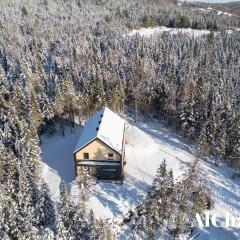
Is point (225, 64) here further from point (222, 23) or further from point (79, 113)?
point (222, 23)

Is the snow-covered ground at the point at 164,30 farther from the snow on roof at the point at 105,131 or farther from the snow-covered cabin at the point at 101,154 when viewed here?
the snow-covered cabin at the point at 101,154

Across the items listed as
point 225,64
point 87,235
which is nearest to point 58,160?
point 87,235

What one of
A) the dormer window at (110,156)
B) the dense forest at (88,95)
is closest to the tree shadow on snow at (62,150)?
the dense forest at (88,95)

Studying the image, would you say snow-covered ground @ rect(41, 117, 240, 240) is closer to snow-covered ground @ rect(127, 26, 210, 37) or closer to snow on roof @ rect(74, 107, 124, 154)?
snow on roof @ rect(74, 107, 124, 154)

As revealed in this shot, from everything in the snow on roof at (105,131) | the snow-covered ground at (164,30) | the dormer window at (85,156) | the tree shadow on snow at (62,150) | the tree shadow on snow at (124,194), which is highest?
the snow on roof at (105,131)

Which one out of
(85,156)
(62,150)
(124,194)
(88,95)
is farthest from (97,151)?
(88,95)

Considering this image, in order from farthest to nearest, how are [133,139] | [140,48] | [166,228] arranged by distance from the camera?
[140,48] < [133,139] < [166,228]
